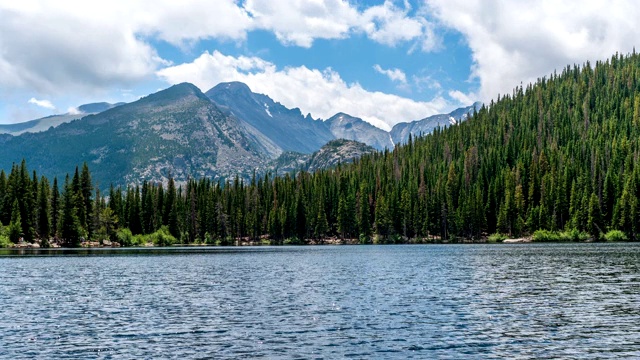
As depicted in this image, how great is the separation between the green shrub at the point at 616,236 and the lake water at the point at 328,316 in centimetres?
11526

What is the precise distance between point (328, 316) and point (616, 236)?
159629mm

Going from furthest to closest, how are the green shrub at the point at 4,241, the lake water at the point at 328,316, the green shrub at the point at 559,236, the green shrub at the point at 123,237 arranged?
the green shrub at the point at 123,237, the green shrub at the point at 559,236, the green shrub at the point at 4,241, the lake water at the point at 328,316

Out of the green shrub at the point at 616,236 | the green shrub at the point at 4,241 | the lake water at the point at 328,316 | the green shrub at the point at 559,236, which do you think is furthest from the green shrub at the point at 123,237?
the green shrub at the point at 616,236

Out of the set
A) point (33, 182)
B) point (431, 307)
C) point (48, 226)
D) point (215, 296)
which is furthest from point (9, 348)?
point (33, 182)

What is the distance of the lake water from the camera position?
98.0 ft

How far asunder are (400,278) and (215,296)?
23.0 m

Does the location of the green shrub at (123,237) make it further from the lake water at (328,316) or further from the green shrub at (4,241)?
the lake water at (328,316)

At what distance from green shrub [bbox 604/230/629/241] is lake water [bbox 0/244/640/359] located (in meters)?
115

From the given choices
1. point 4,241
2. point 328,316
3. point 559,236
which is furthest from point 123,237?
point 328,316

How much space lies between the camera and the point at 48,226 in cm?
Result: 16475

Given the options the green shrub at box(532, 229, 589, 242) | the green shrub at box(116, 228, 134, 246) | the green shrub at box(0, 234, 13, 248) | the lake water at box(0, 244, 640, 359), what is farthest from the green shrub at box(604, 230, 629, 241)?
the green shrub at box(0, 234, 13, 248)

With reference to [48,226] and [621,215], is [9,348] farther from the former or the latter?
[621,215]

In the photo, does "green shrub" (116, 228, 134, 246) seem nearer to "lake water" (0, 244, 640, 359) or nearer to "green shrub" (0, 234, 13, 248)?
"green shrub" (0, 234, 13, 248)

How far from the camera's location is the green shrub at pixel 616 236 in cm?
17450
